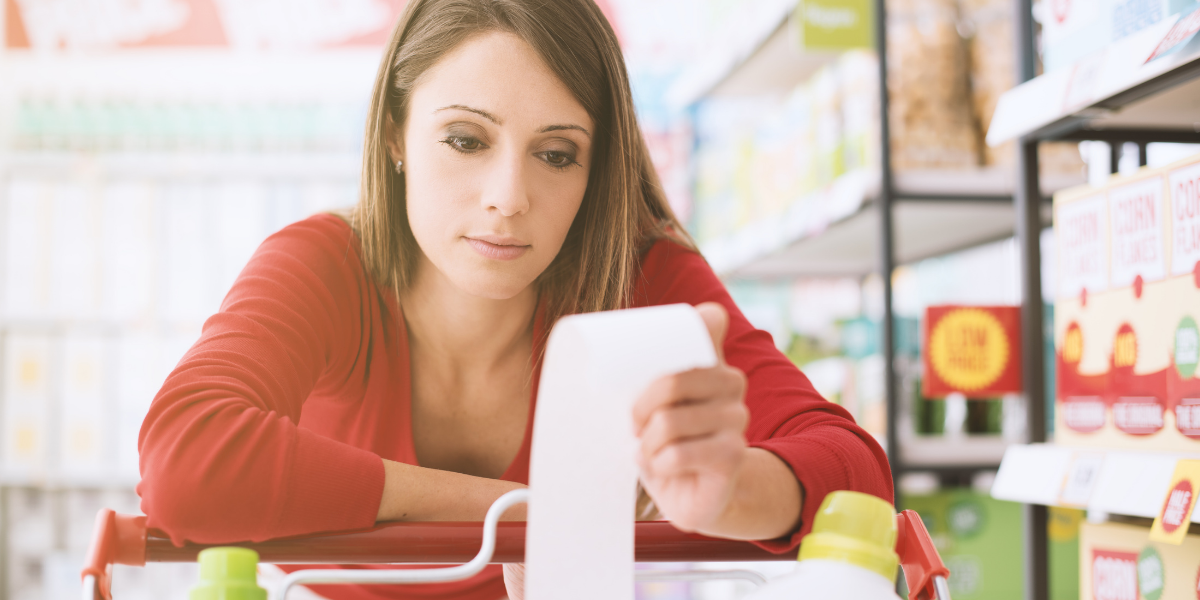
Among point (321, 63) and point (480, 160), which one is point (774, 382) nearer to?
point (480, 160)

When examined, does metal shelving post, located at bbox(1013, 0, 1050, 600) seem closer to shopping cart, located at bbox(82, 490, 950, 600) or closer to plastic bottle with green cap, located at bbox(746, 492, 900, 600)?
shopping cart, located at bbox(82, 490, 950, 600)

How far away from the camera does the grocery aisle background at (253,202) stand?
92.6 inches

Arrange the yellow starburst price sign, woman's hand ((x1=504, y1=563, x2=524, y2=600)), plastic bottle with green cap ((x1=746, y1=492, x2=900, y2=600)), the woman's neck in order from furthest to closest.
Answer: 1. the yellow starburst price sign
2. the woman's neck
3. woman's hand ((x1=504, y1=563, x2=524, y2=600))
4. plastic bottle with green cap ((x1=746, y1=492, x2=900, y2=600))

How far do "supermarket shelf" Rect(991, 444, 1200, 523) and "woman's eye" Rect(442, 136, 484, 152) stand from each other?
747mm

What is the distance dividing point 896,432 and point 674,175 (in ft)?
8.39

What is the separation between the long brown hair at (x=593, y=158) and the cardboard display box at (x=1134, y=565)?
599 mm

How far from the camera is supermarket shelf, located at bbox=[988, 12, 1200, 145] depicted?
0.95 metres

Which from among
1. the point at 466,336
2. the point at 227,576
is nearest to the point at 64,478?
the point at 466,336

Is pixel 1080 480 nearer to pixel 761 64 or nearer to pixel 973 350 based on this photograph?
pixel 973 350

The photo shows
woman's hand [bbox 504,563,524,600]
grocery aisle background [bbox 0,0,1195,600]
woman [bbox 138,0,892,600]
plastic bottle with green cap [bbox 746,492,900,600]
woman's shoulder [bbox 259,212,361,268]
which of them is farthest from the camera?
grocery aisle background [bbox 0,0,1195,600]

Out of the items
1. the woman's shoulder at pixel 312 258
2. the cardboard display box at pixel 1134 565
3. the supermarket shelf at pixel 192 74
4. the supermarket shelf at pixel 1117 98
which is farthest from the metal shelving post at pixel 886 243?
the supermarket shelf at pixel 192 74

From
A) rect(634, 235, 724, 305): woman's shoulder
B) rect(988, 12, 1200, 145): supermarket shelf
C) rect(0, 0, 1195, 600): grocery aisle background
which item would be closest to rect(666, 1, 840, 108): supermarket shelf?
rect(0, 0, 1195, 600): grocery aisle background

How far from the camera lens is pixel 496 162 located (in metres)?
0.96

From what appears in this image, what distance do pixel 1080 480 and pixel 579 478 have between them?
74 centimetres
